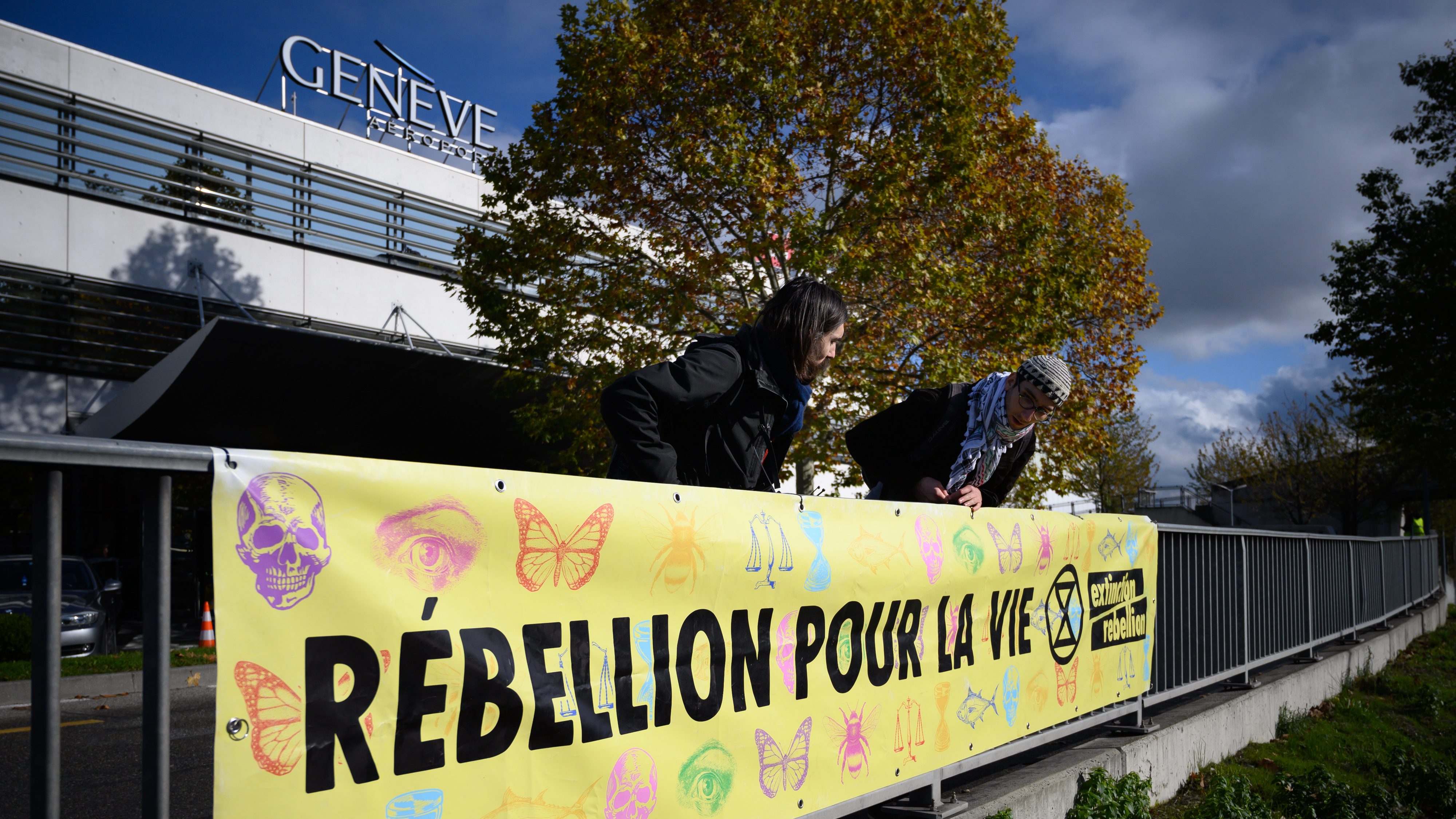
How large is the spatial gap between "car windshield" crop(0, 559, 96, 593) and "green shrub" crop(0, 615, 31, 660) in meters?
2.17

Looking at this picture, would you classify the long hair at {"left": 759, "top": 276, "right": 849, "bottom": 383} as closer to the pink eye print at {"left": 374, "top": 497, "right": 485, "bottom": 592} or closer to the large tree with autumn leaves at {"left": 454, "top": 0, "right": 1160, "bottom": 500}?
the pink eye print at {"left": 374, "top": 497, "right": 485, "bottom": 592}

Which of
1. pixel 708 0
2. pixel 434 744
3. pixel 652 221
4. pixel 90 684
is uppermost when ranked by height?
pixel 708 0

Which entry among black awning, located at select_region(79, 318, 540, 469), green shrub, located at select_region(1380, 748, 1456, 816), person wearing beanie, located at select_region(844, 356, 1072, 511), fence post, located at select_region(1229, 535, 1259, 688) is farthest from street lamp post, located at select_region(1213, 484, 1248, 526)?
person wearing beanie, located at select_region(844, 356, 1072, 511)

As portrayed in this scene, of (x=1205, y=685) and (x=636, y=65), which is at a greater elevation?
(x=636, y=65)

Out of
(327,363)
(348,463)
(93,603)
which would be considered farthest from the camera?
(327,363)

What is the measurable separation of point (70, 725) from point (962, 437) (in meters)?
7.83

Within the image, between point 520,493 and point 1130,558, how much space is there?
408 cm

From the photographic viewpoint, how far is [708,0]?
13461mm

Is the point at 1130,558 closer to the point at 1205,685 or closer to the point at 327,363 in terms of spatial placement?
the point at 1205,685

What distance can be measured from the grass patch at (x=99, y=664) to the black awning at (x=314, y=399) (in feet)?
11.8

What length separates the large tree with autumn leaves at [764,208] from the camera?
12883mm

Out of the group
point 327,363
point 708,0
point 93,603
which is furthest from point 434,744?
point 327,363

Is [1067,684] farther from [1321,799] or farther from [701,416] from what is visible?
[701,416]

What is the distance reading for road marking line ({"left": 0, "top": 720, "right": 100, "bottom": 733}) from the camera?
734 centimetres
